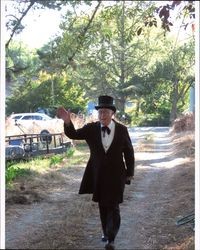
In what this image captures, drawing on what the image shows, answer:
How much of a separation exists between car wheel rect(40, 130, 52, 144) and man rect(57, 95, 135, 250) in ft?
0.49

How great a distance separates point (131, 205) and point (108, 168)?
0.71 feet

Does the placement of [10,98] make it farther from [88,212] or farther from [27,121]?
[88,212]

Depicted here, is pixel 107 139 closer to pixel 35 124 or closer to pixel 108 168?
pixel 108 168

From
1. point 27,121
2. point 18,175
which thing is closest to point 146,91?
point 27,121

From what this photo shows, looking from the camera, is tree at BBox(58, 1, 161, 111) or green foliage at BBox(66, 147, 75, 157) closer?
tree at BBox(58, 1, 161, 111)

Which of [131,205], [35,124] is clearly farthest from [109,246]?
[35,124]

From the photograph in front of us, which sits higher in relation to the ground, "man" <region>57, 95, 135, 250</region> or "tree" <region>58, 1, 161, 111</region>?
"tree" <region>58, 1, 161, 111</region>

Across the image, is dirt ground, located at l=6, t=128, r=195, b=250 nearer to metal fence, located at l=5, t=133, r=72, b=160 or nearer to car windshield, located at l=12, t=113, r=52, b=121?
metal fence, located at l=5, t=133, r=72, b=160

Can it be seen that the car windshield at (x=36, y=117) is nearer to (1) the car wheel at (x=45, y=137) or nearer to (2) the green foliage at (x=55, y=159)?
(1) the car wheel at (x=45, y=137)

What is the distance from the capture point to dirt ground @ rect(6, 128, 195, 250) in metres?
1.85

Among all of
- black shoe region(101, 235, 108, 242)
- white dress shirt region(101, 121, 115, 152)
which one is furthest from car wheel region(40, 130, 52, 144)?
black shoe region(101, 235, 108, 242)

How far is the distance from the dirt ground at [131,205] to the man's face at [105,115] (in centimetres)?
17

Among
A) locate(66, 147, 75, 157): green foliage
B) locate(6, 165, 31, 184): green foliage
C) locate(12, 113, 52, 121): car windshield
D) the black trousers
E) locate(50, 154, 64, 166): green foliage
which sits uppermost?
locate(12, 113, 52, 121): car windshield

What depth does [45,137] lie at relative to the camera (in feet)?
6.35
